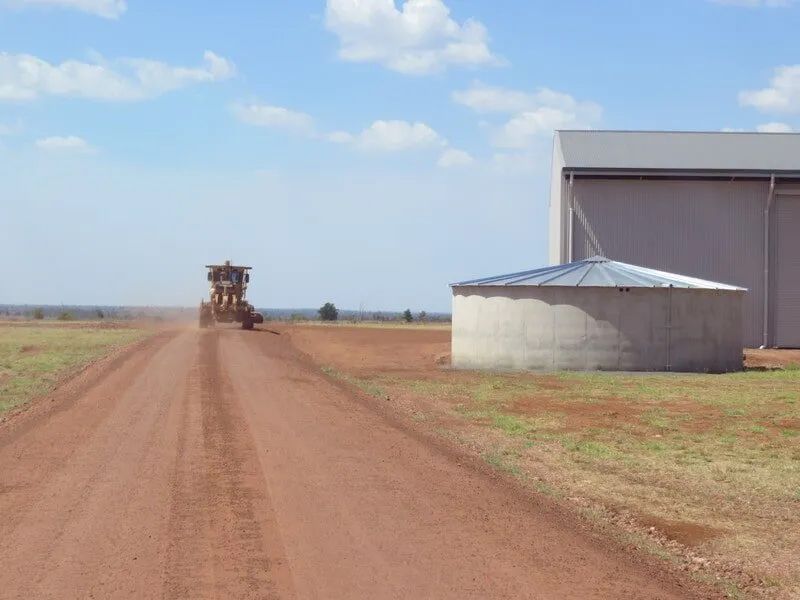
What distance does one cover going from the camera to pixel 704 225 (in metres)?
42.4

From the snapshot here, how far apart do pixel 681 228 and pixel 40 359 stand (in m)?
26.4

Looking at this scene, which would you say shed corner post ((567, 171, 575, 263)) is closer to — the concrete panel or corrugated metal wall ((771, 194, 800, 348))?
corrugated metal wall ((771, 194, 800, 348))

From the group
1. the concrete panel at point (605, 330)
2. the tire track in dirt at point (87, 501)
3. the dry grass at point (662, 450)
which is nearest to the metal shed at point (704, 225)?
the concrete panel at point (605, 330)

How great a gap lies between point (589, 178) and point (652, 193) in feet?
9.36

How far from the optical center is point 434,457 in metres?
13.6

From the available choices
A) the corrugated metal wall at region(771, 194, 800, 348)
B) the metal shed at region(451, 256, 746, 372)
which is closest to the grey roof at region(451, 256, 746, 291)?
the metal shed at region(451, 256, 746, 372)

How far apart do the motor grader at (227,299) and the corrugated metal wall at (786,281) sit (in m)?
28.2

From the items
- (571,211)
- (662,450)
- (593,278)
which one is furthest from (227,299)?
(662,450)

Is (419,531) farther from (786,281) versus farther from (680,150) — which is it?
(680,150)

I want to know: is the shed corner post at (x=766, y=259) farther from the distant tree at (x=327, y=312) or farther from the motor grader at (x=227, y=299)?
the distant tree at (x=327, y=312)

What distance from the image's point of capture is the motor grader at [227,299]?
55.2 meters

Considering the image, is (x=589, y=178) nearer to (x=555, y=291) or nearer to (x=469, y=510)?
(x=555, y=291)

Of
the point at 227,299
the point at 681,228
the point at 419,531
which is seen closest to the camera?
the point at 419,531

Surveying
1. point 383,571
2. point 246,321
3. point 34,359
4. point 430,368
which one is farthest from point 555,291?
point 246,321
